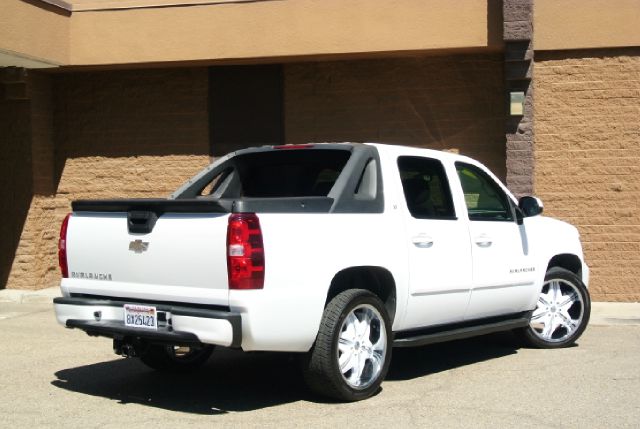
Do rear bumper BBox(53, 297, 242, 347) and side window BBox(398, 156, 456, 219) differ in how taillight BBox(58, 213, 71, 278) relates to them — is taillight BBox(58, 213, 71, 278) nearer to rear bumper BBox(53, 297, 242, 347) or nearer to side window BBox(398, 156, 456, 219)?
rear bumper BBox(53, 297, 242, 347)

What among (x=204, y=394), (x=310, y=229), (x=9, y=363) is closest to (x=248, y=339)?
(x=310, y=229)

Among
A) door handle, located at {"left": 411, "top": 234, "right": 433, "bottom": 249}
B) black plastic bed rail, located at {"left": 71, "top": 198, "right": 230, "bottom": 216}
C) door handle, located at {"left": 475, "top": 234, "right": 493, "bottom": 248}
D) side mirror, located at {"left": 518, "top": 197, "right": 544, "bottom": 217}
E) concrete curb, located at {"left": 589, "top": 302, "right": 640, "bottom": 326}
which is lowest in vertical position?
concrete curb, located at {"left": 589, "top": 302, "right": 640, "bottom": 326}

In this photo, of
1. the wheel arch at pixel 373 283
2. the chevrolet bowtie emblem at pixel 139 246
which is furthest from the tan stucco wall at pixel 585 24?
the chevrolet bowtie emblem at pixel 139 246

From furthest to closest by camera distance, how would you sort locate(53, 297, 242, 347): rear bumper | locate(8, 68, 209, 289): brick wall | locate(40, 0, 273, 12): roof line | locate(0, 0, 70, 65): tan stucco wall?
locate(8, 68, 209, 289): brick wall
locate(40, 0, 273, 12): roof line
locate(0, 0, 70, 65): tan stucco wall
locate(53, 297, 242, 347): rear bumper

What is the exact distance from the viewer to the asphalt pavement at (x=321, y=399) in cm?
632

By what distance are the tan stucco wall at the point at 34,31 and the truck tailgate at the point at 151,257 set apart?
6.14 metres

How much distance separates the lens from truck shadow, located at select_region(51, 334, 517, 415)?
695 cm

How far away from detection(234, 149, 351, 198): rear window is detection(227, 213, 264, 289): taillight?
5.63ft

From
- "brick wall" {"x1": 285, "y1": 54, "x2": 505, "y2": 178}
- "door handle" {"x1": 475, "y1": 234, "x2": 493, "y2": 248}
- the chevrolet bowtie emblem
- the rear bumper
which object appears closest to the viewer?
the rear bumper

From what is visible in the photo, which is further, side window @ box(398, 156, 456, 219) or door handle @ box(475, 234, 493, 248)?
door handle @ box(475, 234, 493, 248)

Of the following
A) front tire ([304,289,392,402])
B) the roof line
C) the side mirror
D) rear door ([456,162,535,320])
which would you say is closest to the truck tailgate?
front tire ([304,289,392,402])

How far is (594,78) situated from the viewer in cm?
1237

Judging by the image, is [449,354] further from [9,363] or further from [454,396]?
[9,363]

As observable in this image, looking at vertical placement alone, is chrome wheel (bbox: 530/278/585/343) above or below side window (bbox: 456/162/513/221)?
below
